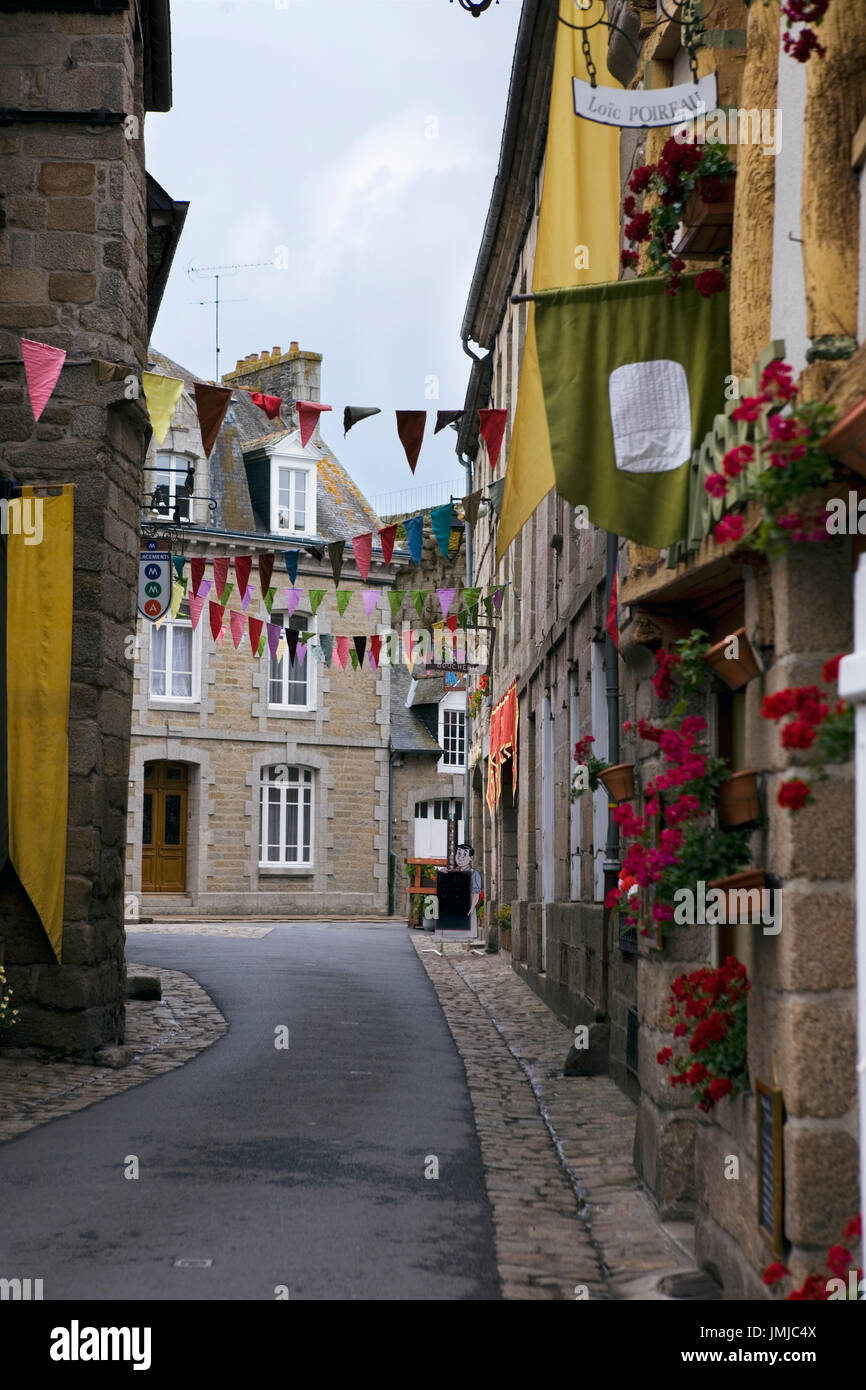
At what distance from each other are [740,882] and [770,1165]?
31.7 inches

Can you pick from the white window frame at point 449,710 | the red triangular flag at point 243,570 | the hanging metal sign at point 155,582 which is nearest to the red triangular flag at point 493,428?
the red triangular flag at point 243,570

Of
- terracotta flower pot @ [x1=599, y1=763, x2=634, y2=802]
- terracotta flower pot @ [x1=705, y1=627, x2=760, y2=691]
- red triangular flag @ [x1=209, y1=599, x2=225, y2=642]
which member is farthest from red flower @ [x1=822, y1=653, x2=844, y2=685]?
red triangular flag @ [x1=209, y1=599, x2=225, y2=642]

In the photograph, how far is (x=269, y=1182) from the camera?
22.4 ft

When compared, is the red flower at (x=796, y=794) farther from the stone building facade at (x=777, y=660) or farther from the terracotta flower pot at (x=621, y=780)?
the terracotta flower pot at (x=621, y=780)

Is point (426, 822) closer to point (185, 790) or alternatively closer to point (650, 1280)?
point (185, 790)

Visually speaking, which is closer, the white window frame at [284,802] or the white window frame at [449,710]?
the white window frame at [284,802]

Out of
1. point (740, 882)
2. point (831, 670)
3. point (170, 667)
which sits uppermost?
point (170, 667)

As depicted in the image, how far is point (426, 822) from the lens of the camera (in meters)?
29.7

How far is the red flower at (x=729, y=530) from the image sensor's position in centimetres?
466

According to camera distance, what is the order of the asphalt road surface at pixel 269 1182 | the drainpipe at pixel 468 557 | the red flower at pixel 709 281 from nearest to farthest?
1. the asphalt road surface at pixel 269 1182
2. the red flower at pixel 709 281
3. the drainpipe at pixel 468 557

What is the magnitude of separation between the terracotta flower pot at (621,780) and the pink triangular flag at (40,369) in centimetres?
470

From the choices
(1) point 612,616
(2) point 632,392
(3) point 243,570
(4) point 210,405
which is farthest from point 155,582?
(2) point 632,392

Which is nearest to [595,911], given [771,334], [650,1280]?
[650,1280]

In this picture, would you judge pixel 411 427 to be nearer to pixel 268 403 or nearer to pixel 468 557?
pixel 268 403
